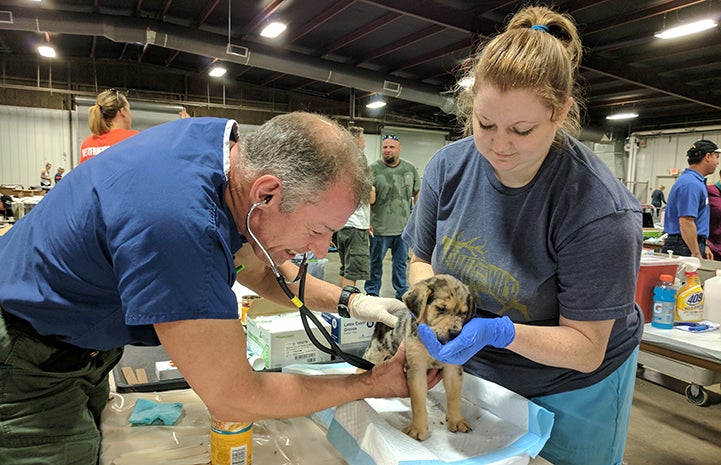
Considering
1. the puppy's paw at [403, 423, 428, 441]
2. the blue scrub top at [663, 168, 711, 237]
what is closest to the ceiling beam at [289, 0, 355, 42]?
the blue scrub top at [663, 168, 711, 237]

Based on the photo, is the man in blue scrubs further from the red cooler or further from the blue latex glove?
the red cooler

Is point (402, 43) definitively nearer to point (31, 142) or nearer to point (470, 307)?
point (470, 307)

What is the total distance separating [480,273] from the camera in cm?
126

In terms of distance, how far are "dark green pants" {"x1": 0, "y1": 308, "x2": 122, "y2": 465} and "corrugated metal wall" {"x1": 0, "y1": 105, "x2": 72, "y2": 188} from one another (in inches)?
462

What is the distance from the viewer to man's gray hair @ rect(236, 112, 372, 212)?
954 mm

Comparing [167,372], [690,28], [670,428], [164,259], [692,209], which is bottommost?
[670,428]

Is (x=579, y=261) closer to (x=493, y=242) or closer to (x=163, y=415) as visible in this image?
(x=493, y=242)

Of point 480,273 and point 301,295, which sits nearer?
point 480,273

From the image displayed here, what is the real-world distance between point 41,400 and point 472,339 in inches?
36.8

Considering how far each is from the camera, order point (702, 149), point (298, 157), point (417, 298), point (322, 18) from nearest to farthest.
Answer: point (298, 157) < point (417, 298) < point (702, 149) < point (322, 18)

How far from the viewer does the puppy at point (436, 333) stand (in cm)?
118

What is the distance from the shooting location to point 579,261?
3.58ft

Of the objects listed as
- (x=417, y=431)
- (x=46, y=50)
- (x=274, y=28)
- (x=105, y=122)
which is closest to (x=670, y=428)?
(x=417, y=431)

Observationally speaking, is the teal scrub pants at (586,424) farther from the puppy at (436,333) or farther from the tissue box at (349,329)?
the tissue box at (349,329)
